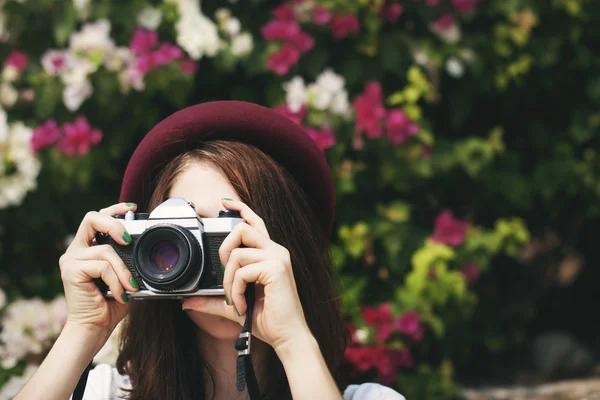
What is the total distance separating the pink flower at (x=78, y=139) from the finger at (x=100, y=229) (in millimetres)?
1151

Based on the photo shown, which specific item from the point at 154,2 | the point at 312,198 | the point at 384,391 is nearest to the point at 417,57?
the point at 154,2

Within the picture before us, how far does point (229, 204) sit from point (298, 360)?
1.02 feet

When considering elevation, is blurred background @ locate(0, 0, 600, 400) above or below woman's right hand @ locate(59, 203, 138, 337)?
above

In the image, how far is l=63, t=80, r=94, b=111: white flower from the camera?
99.4 inches

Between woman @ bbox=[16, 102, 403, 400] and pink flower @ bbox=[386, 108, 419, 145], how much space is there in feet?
3.04

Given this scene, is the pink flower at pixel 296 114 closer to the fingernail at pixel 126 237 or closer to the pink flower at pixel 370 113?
the pink flower at pixel 370 113

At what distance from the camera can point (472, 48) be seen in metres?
2.80

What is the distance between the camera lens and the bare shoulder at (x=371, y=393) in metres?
1.54

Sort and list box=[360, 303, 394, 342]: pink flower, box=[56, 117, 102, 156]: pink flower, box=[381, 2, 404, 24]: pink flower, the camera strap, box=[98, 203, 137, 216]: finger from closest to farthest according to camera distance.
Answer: the camera strap, box=[98, 203, 137, 216]: finger, box=[360, 303, 394, 342]: pink flower, box=[56, 117, 102, 156]: pink flower, box=[381, 2, 404, 24]: pink flower

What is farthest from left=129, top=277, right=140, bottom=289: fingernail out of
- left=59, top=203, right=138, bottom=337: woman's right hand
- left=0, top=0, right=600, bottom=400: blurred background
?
left=0, top=0, right=600, bottom=400: blurred background

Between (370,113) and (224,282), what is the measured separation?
1.32m

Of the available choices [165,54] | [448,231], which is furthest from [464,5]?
[165,54]

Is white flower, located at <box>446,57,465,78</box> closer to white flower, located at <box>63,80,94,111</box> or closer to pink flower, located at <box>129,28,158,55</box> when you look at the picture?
pink flower, located at <box>129,28,158,55</box>

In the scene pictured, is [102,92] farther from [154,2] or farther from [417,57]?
[417,57]
